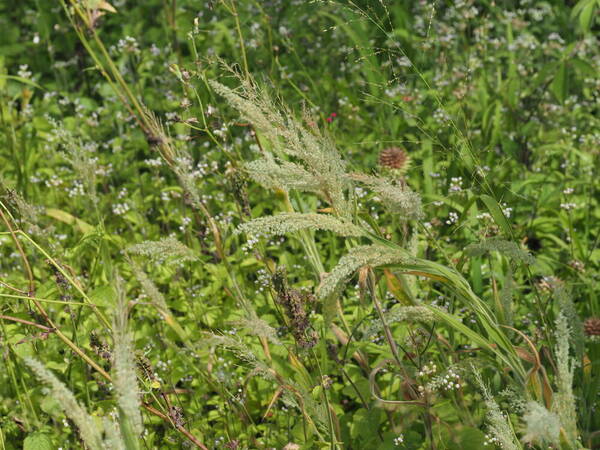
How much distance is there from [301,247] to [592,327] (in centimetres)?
123

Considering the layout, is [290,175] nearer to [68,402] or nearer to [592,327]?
[68,402]

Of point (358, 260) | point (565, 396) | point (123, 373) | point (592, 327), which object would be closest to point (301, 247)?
point (592, 327)

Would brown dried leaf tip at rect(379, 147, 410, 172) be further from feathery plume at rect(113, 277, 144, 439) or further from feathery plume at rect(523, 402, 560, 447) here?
feathery plume at rect(113, 277, 144, 439)

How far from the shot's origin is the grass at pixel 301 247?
5.06ft

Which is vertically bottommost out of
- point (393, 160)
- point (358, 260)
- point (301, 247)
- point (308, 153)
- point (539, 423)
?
point (301, 247)

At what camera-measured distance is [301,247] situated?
3.00 meters

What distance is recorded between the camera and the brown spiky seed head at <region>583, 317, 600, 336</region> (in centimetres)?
219

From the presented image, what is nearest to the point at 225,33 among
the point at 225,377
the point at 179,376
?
the point at 179,376

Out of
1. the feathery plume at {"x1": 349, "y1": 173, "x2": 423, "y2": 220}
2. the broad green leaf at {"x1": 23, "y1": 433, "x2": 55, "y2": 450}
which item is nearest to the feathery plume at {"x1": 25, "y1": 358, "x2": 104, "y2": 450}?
the feathery plume at {"x1": 349, "y1": 173, "x2": 423, "y2": 220}

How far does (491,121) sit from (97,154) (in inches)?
83.2

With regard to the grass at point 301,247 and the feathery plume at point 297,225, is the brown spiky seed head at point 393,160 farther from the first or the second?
the feathery plume at point 297,225

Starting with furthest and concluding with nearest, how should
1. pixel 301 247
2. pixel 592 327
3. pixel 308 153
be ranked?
pixel 301 247 < pixel 592 327 < pixel 308 153

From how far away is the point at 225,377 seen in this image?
189cm

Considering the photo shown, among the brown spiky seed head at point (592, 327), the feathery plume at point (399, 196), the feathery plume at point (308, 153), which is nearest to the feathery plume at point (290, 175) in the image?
the feathery plume at point (308, 153)
